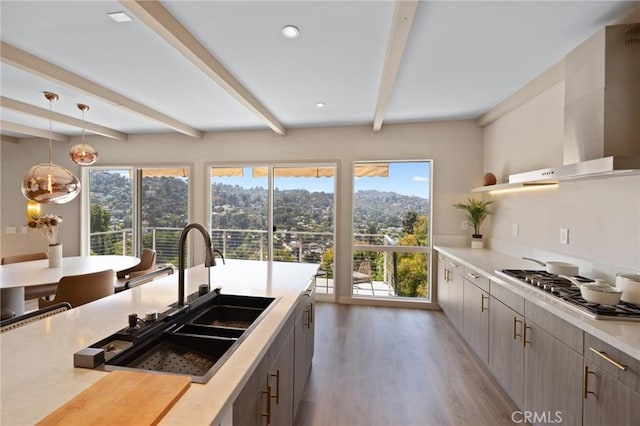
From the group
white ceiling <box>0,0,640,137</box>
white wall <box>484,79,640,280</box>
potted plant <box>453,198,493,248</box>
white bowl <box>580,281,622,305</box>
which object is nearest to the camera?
white bowl <box>580,281,622,305</box>

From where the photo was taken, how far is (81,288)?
2.38 m

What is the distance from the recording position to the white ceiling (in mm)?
1784

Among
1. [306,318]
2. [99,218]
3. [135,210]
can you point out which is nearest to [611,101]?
[306,318]

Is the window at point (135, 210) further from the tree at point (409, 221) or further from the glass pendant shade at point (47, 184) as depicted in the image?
the tree at point (409, 221)

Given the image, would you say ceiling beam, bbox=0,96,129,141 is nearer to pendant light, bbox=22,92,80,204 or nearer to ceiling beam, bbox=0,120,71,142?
ceiling beam, bbox=0,120,71,142

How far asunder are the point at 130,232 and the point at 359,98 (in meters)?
4.49

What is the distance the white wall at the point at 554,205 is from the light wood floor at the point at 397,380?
1222mm

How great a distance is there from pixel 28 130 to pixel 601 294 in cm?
678

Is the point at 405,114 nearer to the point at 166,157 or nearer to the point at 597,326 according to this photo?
the point at 597,326

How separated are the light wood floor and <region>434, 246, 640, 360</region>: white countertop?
2.88ft

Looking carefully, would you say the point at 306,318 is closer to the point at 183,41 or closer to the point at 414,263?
the point at 183,41

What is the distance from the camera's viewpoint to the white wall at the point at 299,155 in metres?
4.09

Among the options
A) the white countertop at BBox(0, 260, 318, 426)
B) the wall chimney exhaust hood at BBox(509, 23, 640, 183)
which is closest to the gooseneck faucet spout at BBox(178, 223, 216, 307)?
the white countertop at BBox(0, 260, 318, 426)

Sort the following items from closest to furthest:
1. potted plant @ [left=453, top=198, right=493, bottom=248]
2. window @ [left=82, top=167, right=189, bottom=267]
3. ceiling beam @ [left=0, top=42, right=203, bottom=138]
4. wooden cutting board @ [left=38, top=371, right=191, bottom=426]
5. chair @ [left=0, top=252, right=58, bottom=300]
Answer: wooden cutting board @ [left=38, top=371, right=191, bottom=426], ceiling beam @ [left=0, top=42, right=203, bottom=138], chair @ [left=0, top=252, right=58, bottom=300], potted plant @ [left=453, top=198, right=493, bottom=248], window @ [left=82, top=167, right=189, bottom=267]
